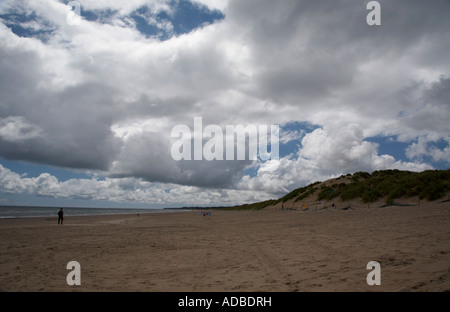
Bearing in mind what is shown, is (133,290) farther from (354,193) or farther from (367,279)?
(354,193)

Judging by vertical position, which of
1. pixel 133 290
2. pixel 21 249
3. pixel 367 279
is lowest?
pixel 21 249

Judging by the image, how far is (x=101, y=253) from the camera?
475 inches

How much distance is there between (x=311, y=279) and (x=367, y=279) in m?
1.33

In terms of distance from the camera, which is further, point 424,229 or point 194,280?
point 424,229

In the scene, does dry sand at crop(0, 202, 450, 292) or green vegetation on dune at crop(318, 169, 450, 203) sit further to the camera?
green vegetation on dune at crop(318, 169, 450, 203)

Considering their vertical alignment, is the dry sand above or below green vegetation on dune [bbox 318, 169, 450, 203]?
below

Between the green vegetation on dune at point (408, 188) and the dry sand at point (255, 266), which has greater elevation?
the green vegetation on dune at point (408, 188)

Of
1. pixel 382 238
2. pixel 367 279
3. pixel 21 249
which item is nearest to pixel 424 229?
pixel 382 238

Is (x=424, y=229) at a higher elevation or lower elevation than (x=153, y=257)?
higher

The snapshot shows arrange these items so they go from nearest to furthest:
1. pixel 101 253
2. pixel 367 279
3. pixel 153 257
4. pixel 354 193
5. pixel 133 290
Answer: pixel 367 279 → pixel 133 290 → pixel 153 257 → pixel 101 253 → pixel 354 193

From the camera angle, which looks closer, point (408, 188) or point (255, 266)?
point (255, 266)

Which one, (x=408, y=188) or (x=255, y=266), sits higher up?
(x=408, y=188)

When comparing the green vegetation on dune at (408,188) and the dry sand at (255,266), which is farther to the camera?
the green vegetation on dune at (408,188)
